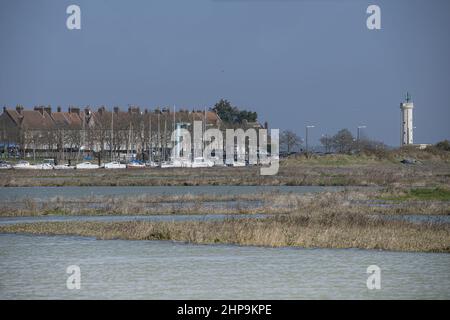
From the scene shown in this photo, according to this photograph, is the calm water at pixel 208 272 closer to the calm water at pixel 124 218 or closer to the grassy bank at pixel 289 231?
the grassy bank at pixel 289 231

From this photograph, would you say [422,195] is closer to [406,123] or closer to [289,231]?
[289,231]

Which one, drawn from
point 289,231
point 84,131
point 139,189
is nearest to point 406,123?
point 84,131

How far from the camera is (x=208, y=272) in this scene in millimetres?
30359

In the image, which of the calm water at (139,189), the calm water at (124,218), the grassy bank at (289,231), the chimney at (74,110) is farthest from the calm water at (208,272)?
the chimney at (74,110)

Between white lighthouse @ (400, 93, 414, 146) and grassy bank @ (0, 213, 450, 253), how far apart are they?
112053mm

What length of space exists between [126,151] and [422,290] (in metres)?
133

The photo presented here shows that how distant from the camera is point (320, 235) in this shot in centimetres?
3553

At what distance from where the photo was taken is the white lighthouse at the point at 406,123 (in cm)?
15048

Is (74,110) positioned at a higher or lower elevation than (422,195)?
higher

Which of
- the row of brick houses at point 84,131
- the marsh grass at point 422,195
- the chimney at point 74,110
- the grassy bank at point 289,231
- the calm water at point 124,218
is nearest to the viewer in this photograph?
the grassy bank at point 289,231

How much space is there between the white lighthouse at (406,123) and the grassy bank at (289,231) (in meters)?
112

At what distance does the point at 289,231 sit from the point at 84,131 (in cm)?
10811
